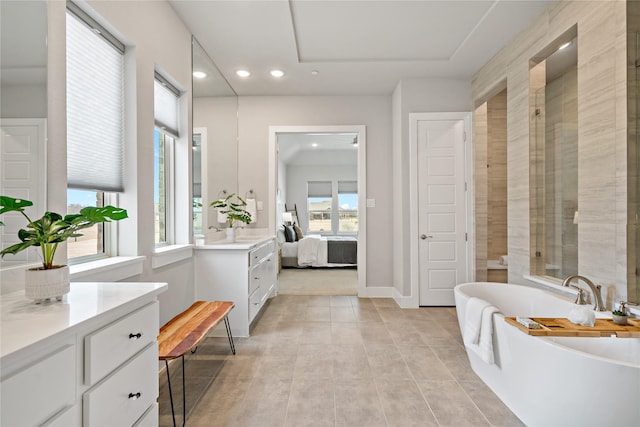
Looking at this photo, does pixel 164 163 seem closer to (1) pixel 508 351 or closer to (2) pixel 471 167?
(1) pixel 508 351

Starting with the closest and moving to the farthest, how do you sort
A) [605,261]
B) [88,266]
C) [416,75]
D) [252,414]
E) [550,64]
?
[88,266]
[252,414]
[605,261]
[550,64]
[416,75]

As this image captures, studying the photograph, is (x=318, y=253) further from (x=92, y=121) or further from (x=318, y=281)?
(x=92, y=121)

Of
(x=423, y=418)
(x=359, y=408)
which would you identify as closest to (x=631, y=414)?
(x=423, y=418)

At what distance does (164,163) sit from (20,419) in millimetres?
2426

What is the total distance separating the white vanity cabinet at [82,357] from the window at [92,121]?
2.26 ft

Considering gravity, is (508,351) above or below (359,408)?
above

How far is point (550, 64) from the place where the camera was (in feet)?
9.46

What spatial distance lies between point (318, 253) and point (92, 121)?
17.1 feet

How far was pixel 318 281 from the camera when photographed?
5.61 m

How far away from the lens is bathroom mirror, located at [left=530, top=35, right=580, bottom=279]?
256cm

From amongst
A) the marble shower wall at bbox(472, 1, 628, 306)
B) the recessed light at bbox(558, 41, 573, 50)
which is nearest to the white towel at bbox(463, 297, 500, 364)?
the marble shower wall at bbox(472, 1, 628, 306)

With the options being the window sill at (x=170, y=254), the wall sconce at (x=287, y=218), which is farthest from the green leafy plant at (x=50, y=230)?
the wall sconce at (x=287, y=218)

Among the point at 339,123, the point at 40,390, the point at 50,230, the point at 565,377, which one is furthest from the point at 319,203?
the point at 40,390

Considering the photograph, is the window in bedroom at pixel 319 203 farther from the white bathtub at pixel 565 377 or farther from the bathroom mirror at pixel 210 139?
the white bathtub at pixel 565 377
